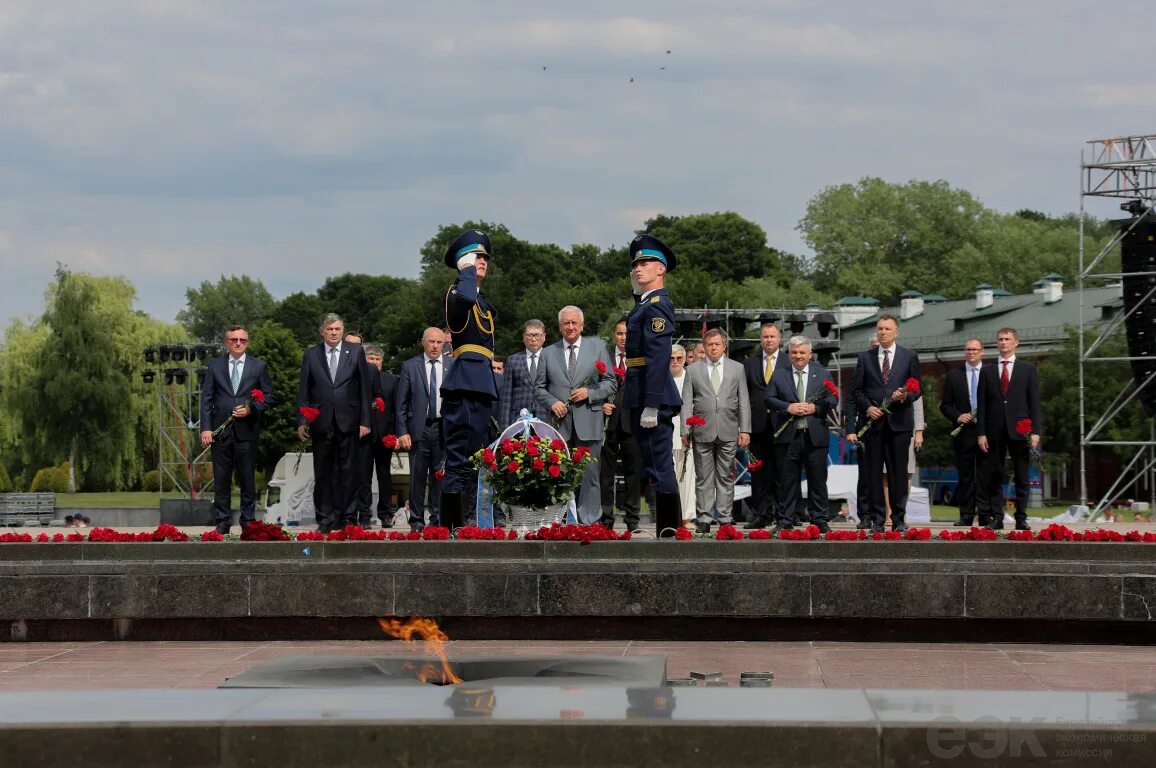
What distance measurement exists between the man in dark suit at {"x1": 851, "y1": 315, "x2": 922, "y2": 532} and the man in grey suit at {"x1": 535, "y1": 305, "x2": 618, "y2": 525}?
2.37 metres

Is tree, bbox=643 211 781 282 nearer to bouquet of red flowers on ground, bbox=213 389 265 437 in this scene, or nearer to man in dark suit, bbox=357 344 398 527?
man in dark suit, bbox=357 344 398 527

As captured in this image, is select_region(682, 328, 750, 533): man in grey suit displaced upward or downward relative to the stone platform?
upward

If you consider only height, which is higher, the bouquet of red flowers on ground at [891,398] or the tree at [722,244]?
the tree at [722,244]

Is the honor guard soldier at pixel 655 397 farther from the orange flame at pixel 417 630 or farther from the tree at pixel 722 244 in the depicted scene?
the tree at pixel 722 244

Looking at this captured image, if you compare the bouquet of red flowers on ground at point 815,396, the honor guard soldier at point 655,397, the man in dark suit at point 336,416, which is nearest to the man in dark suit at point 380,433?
the man in dark suit at point 336,416

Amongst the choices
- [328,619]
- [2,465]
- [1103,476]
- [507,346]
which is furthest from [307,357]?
[507,346]

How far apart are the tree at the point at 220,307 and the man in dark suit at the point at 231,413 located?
402 feet

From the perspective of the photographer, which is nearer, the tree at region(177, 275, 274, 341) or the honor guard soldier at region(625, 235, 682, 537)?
the honor guard soldier at region(625, 235, 682, 537)

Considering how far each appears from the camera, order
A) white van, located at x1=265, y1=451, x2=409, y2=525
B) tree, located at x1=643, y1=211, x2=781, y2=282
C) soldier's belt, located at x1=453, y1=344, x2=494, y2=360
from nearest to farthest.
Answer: soldier's belt, located at x1=453, y1=344, x2=494, y2=360 < white van, located at x1=265, y1=451, x2=409, y2=525 < tree, located at x1=643, y1=211, x2=781, y2=282

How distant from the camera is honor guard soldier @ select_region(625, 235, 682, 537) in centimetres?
1081

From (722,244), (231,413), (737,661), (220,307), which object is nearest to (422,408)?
(231,413)

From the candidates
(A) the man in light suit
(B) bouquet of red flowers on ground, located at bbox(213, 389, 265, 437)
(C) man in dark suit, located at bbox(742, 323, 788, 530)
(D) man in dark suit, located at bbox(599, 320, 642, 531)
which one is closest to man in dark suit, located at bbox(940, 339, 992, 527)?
(A) the man in light suit

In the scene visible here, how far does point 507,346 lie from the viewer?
7319 cm

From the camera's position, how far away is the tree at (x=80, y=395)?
171ft
